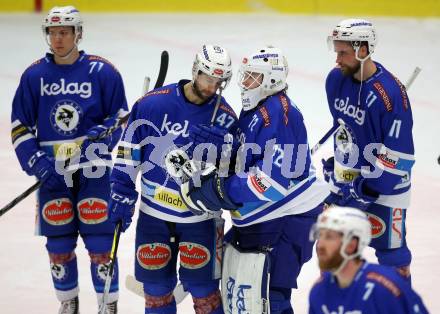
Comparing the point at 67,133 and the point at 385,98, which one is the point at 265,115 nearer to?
the point at 385,98

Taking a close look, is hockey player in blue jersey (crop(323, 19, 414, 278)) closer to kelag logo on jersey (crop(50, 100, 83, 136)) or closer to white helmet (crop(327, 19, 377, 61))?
white helmet (crop(327, 19, 377, 61))

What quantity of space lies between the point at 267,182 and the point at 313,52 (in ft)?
20.9

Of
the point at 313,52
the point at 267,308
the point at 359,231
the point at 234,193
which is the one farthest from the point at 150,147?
the point at 313,52

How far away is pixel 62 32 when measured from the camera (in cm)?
468

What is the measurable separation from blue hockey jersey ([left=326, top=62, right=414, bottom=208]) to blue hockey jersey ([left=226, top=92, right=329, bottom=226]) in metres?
0.37

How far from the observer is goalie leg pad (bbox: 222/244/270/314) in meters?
4.04

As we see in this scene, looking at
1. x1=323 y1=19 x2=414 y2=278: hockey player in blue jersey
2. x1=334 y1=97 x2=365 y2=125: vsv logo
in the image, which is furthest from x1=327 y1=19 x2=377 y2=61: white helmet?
x1=334 y1=97 x2=365 y2=125: vsv logo

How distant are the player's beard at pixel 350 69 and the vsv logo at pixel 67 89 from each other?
115cm

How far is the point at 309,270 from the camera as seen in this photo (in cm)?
555

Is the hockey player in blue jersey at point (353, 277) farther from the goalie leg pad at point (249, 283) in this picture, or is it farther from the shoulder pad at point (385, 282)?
the goalie leg pad at point (249, 283)

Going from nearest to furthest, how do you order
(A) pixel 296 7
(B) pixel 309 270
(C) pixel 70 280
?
(C) pixel 70 280 < (B) pixel 309 270 < (A) pixel 296 7

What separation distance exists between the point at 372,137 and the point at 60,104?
1.40m

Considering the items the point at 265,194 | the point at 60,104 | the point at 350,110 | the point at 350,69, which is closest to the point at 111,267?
the point at 60,104

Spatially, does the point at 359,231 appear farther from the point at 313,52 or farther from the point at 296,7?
the point at 296,7
